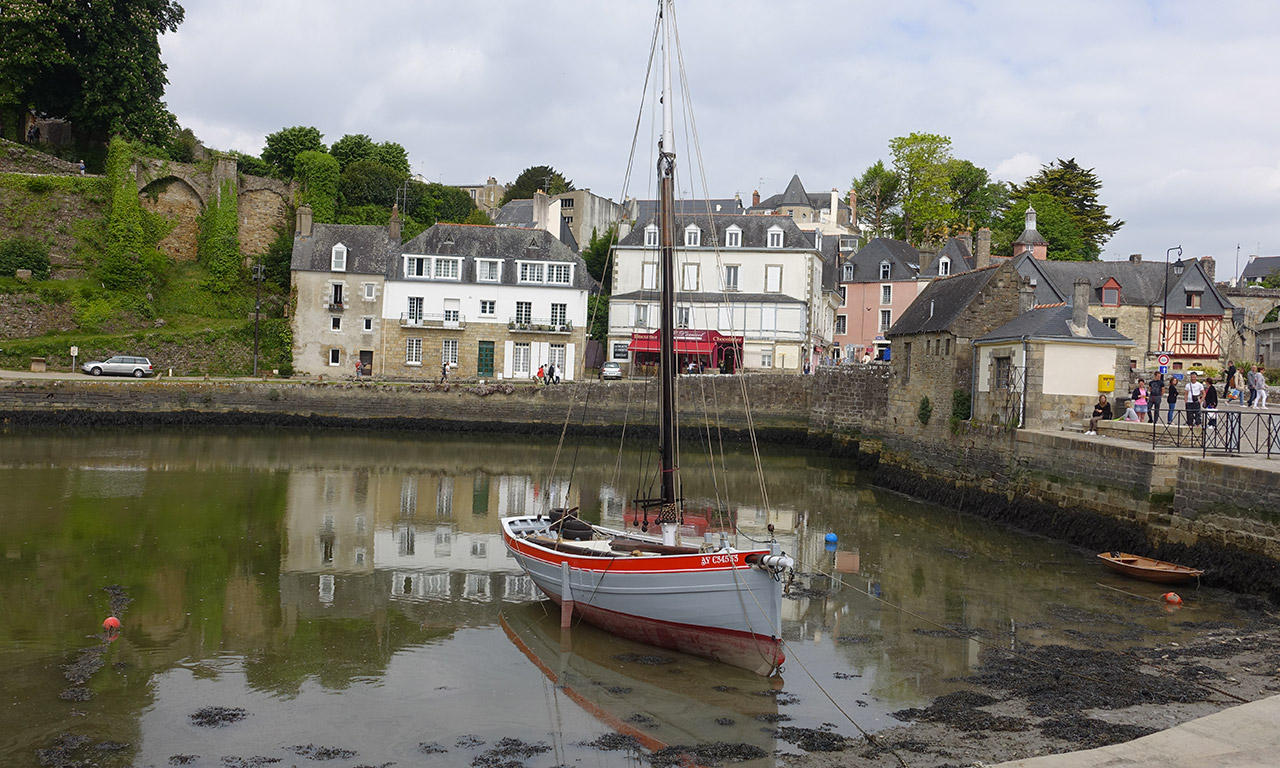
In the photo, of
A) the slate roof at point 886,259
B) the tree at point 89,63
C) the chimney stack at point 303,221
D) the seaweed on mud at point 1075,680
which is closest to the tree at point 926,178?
the slate roof at point 886,259

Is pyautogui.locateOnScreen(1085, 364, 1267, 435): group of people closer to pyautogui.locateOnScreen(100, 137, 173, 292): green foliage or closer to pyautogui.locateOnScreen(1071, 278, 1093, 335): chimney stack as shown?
pyautogui.locateOnScreen(1071, 278, 1093, 335): chimney stack

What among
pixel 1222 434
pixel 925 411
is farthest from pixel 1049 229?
pixel 1222 434

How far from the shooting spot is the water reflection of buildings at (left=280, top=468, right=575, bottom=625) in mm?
14062

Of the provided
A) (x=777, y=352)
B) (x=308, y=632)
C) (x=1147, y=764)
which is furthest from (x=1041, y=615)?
(x=777, y=352)

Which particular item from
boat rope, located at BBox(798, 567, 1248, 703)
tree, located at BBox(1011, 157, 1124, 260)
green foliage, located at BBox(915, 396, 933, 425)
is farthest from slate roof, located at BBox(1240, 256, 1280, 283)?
boat rope, located at BBox(798, 567, 1248, 703)

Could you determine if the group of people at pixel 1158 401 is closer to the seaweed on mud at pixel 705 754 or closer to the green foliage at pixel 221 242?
the seaweed on mud at pixel 705 754

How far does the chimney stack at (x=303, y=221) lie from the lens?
44.5 meters

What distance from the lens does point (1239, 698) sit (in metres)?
9.81

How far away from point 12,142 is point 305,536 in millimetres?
37918

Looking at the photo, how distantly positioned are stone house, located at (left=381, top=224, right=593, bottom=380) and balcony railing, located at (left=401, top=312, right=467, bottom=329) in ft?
0.15

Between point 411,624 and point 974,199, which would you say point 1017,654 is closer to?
point 411,624

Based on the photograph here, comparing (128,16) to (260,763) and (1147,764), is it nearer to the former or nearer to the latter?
(260,763)

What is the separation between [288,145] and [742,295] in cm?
2606

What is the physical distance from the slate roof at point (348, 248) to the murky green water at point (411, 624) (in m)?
21.3
